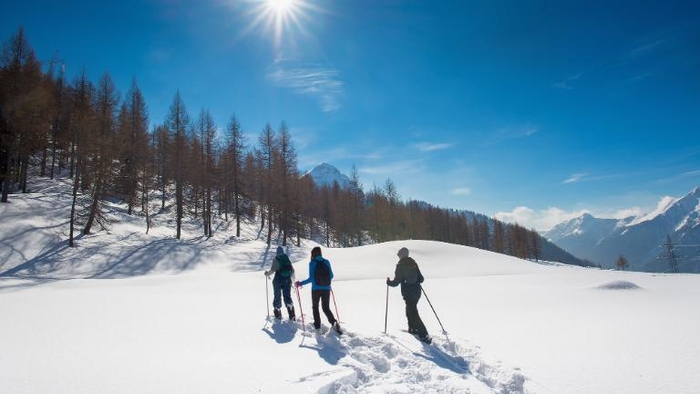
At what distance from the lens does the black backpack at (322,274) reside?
9.02 metres

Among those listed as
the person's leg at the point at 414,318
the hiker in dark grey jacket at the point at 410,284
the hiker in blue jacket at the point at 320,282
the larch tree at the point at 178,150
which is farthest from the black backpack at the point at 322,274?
the larch tree at the point at 178,150

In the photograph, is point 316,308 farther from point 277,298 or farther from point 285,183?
point 285,183

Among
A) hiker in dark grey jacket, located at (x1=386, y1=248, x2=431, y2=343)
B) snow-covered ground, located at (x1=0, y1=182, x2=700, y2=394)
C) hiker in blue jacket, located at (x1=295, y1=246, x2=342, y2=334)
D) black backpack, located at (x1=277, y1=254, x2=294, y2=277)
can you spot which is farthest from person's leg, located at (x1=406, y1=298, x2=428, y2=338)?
black backpack, located at (x1=277, y1=254, x2=294, y2=277)

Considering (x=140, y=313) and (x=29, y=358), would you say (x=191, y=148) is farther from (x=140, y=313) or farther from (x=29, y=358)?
(x=29, y=358)

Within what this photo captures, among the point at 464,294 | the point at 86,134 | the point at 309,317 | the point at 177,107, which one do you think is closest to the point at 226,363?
the point at 309,317

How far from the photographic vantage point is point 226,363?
6.02m

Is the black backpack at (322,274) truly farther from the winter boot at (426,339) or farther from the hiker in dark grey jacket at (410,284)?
the winter boot at (426,339)

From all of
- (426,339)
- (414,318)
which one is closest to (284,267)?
(414,318)

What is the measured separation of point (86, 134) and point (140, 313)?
2451 cm

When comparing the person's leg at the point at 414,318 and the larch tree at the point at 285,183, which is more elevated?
the larch tree at the point at 285,183

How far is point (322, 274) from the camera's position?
9086mm

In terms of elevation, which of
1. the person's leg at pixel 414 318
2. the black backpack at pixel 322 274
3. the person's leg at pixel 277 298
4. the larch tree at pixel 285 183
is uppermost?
the larch tree at pixel 285 183

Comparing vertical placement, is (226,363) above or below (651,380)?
above

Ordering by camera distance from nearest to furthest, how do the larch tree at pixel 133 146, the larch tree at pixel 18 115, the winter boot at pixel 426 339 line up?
the winter boot at pixel 426 339 < the larch tree at pixel 18 115 < the larch tree at pixel 133 146
